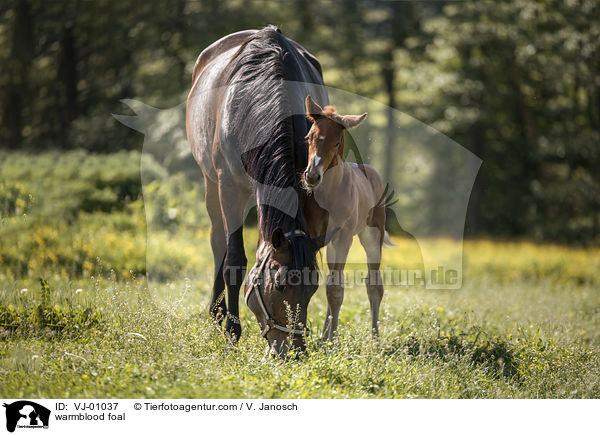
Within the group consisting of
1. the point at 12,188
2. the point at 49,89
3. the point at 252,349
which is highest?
the point at 49,89

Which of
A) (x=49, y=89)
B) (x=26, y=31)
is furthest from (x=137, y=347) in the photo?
(x=49, y=89)

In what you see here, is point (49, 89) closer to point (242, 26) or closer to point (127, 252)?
point (242, 26)

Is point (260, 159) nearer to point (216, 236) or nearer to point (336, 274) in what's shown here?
point (336, 274)

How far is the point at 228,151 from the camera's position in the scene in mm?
4922

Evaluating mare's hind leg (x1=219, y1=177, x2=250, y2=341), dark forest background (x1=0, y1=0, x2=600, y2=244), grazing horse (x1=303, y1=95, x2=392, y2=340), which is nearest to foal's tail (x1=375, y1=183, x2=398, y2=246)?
grazing horse (x1=303, y1=95, x2=392, y2=340)

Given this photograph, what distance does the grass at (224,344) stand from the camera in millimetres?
3906

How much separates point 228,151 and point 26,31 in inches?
364

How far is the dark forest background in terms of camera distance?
13.5m

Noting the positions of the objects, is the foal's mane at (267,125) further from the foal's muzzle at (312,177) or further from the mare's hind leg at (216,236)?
the mare's hind leg at (216,236)
